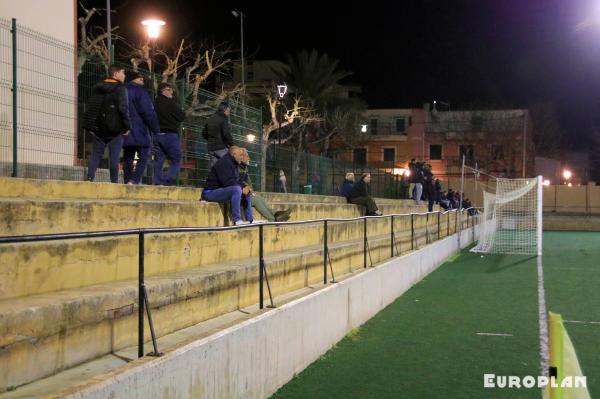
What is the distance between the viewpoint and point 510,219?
90.0 ft

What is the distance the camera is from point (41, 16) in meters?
13.0

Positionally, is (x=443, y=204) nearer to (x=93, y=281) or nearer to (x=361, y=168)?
(x=361, y=168)

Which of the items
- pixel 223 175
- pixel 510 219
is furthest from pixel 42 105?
pixel 510 219

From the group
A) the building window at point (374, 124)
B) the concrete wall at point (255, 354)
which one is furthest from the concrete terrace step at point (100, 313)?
the building window at point (374, 124)

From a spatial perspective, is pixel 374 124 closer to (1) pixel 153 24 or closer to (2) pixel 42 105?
(1) pixel 153 24

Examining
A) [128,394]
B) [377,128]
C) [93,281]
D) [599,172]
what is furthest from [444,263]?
[599,172]

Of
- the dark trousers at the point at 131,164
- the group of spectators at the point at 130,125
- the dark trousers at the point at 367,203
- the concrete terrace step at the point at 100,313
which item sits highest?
the group of spectators at the point at 130,125

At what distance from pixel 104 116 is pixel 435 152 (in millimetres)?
53658

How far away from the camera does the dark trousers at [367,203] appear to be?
16438 millimetres

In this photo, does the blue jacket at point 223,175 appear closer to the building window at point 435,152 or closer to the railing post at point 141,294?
the railing post at point 141,294

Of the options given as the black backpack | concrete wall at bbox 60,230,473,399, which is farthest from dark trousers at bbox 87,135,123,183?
concrete wall at bbox 60,230,473,399

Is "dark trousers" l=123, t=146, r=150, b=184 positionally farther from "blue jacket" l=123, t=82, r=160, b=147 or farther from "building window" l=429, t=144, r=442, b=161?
"building window" l=429, t=144, r=442, b=161

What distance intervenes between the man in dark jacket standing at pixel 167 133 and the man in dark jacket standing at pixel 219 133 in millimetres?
592

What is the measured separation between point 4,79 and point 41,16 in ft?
18.0
